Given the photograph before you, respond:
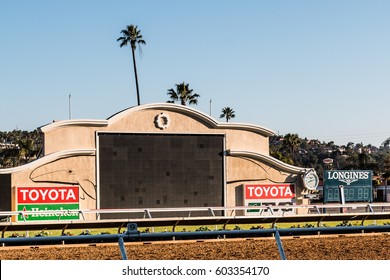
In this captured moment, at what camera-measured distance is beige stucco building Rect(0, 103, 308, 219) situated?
3984cm

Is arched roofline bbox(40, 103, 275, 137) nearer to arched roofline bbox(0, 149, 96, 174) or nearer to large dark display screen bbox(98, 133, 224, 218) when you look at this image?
large dark display screen bbox(98, 133, 224, 218)

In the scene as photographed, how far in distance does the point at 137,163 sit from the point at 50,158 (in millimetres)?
→ 4902

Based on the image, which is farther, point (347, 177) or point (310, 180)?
point (347, 177)

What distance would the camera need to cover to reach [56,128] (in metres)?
40.3

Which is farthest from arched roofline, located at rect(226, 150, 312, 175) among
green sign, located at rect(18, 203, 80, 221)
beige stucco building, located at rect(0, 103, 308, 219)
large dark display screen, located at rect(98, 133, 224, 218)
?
green sign, located at rect(18, 203, 80, 221)

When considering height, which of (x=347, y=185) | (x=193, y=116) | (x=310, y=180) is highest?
(x=193, y=116)

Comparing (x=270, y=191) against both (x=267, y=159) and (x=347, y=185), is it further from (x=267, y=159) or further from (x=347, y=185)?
(x=347, y=185)

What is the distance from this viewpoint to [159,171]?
136ft

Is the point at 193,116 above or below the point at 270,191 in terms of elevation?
above

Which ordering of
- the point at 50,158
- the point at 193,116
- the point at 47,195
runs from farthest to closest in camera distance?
the point at 193,116 → the point at 47,195 → the point at 50,158

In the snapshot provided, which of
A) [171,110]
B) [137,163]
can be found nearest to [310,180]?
[171,110]

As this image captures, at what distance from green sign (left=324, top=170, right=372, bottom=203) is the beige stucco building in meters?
7.37

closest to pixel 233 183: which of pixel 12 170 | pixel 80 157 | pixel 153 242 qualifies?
pixel 80 157

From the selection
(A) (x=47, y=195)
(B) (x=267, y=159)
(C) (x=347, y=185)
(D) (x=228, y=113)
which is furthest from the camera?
(D) (x=228, y=113)
